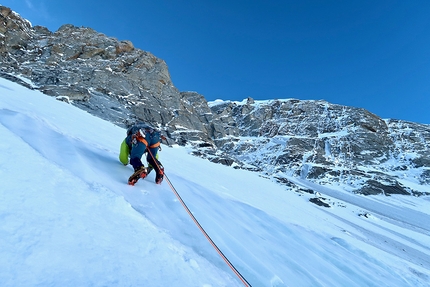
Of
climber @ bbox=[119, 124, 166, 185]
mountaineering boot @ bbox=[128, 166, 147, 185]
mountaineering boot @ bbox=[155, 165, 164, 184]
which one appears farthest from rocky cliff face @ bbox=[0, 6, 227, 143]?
mountaineering boot @ bbox=[128, 166, 147, 185]

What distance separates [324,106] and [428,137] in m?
34.5

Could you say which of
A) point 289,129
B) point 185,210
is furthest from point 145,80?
point 185,210

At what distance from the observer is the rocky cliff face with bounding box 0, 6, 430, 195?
4731cm

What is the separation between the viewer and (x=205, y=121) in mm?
81125

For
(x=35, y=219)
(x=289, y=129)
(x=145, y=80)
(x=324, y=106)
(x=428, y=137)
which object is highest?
(x=324, y=106)

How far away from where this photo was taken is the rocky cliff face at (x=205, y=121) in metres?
47.3

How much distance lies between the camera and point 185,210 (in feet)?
11.5

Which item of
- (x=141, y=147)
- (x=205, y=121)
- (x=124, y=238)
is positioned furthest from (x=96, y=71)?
(x=124, y=238)

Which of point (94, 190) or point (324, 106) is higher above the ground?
point (324, 106)

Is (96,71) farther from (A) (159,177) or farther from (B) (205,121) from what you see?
(A) (159,177)

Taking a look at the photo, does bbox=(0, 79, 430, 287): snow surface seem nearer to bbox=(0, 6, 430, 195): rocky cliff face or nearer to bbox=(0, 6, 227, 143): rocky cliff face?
bbox=(0, 6, 430, 195): rocky cliff face

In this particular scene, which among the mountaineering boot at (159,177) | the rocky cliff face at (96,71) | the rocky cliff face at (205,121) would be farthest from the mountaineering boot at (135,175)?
the rocky cliff face at (96,71)

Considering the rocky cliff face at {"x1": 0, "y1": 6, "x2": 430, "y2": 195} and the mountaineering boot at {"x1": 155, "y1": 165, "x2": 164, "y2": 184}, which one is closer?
the mountaineering boot at {"x1": 155, "y1": 165, "x2": 164, "y2": 184}

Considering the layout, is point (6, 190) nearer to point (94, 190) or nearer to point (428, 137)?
point (94, 190)
